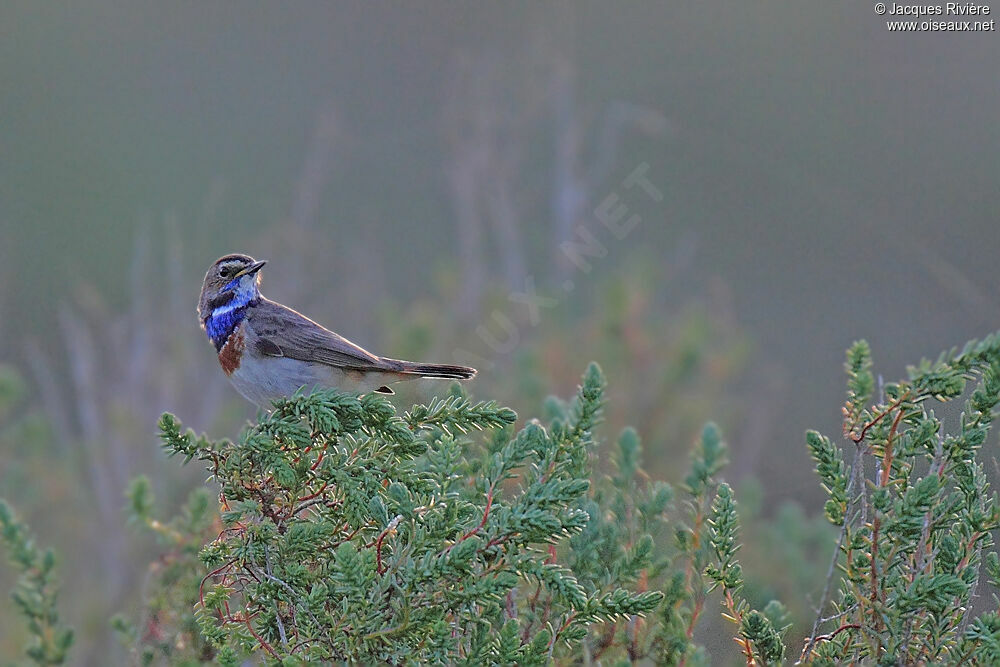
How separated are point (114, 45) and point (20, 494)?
1299 centimetres

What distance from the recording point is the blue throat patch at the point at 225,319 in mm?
4516

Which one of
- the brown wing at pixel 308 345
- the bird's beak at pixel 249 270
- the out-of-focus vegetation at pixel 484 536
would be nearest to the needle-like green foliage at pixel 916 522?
the out-of-focus vegetation at pixel 484 536

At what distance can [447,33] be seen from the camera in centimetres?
1712

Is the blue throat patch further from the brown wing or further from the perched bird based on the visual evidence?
the brown wing

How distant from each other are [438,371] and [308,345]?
1.94ft

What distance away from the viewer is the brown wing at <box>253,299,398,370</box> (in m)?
4.31

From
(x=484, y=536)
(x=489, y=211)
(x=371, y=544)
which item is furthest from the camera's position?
(x=489, y=211)

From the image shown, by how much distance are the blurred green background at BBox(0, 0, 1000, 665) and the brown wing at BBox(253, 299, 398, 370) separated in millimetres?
1605

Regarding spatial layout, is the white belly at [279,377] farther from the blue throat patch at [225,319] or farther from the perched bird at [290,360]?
the blue throat patch at [225,319]

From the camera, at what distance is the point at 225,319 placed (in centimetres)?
456

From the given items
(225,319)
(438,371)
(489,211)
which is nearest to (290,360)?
(225,319)

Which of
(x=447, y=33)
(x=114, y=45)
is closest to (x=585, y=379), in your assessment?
(x=447, y=33)

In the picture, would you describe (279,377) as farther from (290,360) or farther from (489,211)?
(489,211)

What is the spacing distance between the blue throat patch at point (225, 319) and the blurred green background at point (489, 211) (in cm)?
133
